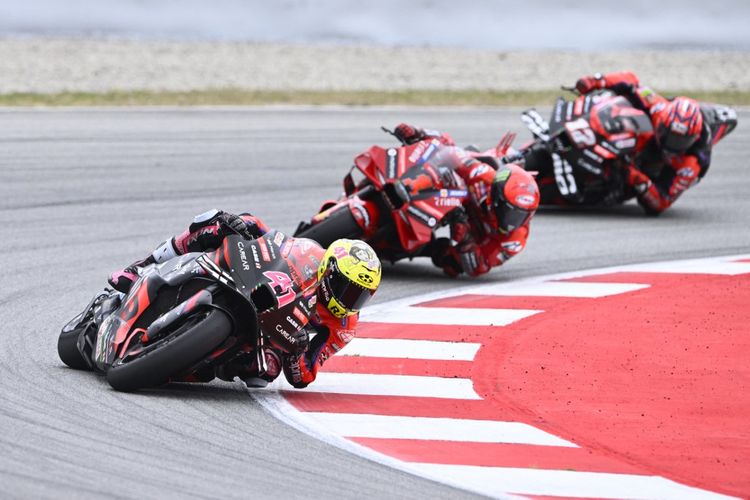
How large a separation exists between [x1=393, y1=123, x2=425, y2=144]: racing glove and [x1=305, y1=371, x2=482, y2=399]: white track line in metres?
3.81

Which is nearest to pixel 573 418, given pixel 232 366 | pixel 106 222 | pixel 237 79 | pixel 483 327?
pixel 232 366

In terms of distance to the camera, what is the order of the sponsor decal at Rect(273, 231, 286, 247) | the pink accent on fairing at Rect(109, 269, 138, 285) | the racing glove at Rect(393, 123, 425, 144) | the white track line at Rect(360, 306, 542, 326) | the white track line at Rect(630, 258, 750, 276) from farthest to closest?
the white track line at Rect(630, 258, 750, 276), the racing glove at Rect(393, 123, 425, 144), the white track line at Rect(360, 306, 542, 326), the pink accent on fairing at Rect(109, 269, 138, 285), the sponsor decal at Rect(273, 231, 286, 247)

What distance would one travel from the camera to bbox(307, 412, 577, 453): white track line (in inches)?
284

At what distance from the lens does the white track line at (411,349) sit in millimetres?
9211

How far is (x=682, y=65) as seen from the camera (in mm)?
26094

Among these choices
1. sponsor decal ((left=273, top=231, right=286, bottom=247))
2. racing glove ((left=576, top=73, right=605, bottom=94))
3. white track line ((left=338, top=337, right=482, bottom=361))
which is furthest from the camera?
racing glove ((left=576, top=73, right=605, bottom=94))

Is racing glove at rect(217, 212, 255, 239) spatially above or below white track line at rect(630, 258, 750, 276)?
above

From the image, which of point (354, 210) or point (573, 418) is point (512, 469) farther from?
point (354, 210)

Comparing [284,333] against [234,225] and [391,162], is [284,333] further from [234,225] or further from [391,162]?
[391,162]

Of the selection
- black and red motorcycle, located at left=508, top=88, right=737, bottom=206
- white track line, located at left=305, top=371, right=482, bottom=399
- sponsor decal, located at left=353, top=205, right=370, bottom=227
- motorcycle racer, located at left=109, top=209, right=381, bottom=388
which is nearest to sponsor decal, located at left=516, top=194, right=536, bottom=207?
sponsor decal, located at left=353, top=205, right=370, bottom=227

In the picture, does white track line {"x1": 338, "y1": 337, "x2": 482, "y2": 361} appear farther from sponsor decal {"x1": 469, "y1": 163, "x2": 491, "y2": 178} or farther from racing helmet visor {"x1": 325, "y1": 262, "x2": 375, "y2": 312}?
sponsor decal {"x1": 469, "y1": 163, "x2": 491, "y2": 178}

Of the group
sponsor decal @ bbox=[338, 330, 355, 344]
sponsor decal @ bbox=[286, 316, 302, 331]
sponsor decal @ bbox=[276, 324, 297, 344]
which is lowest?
sponsor decal @ bbox=[338, 330, 355, 344]

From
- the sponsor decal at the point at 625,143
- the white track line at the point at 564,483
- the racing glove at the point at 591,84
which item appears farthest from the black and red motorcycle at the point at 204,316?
the racing glove at the point at 591,84

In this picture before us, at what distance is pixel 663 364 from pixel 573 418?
5.23ft
